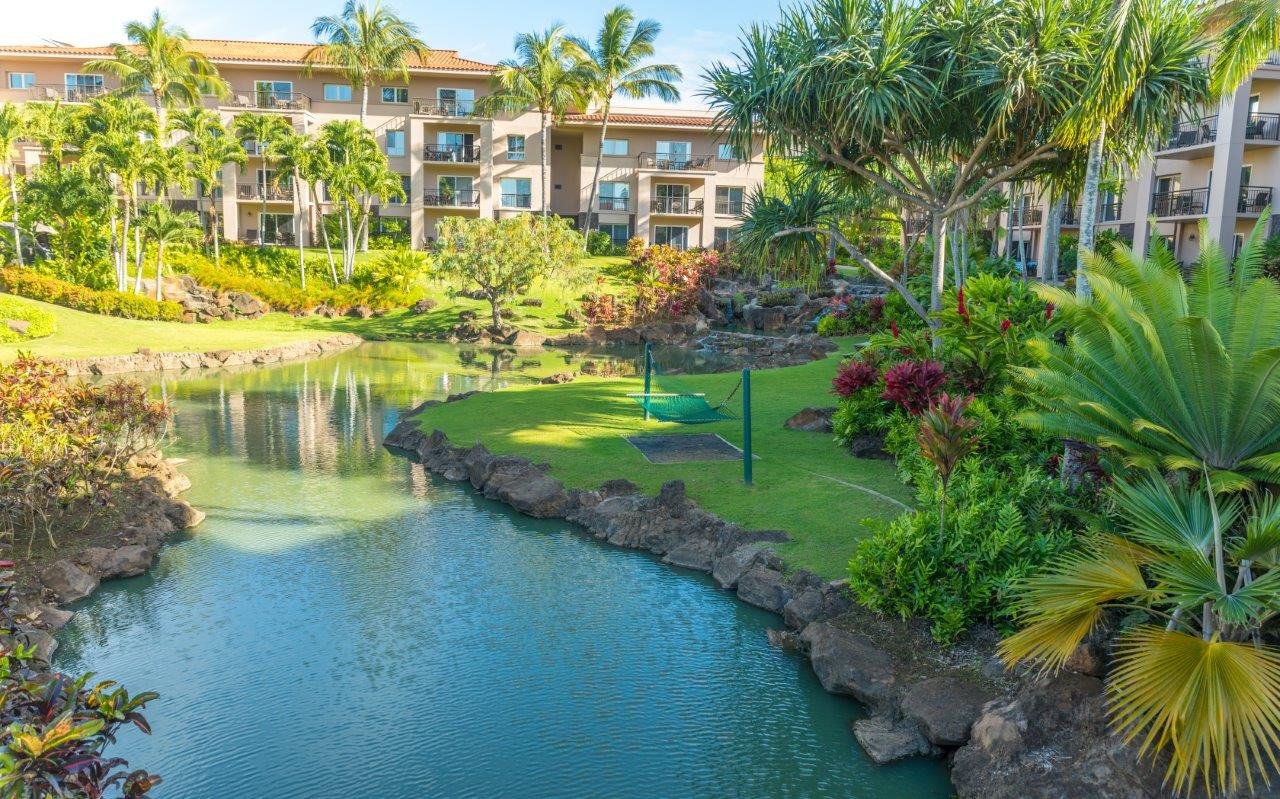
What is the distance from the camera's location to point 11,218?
129 ft

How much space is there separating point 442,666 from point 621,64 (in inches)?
1762

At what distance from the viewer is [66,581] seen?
11312mm

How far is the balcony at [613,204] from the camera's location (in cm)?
5462

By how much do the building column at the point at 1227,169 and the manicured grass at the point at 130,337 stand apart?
31848mm

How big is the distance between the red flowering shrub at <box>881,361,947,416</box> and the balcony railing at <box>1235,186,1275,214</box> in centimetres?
2342

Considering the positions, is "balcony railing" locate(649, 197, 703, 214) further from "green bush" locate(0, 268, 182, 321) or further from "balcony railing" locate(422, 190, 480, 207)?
"green bush" locate(0, 268, 182, 321)

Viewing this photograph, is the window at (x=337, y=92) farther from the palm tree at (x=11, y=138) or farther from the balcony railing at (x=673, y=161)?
the palm tree at (x=11, y=138)

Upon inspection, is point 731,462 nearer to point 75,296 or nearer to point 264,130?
point 75,296

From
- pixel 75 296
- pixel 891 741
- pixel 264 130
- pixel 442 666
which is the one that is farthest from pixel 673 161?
pixel 891 741

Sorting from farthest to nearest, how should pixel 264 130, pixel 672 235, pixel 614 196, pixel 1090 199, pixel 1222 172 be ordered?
pixel 614 196, pixel 672 235, pixel 264 130, pixel 1222 172, pixel 1090 199

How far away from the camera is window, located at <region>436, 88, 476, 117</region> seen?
175 ft

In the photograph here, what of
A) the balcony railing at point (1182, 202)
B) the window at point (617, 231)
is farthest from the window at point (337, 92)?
the balcony railing at point (1182, 202)

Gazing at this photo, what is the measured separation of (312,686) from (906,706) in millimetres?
5666

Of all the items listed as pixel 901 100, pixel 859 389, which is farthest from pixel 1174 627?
pixel 901 100
